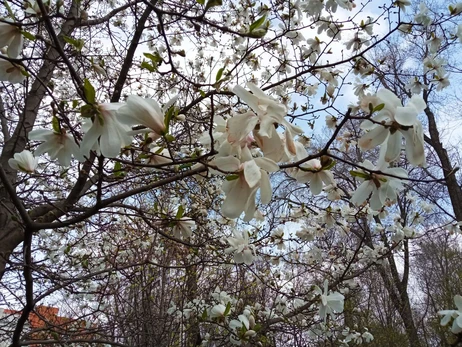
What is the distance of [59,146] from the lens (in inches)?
37.1

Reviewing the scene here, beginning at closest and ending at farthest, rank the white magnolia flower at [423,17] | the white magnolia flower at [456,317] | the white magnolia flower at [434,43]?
1. the white magnolia flower at [456,317]
2. the white magnolia flower at [423,17]
3. the white magnolia flower at [434,43]

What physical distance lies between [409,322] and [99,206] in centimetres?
607

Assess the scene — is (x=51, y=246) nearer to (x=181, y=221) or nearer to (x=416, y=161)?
(x=181, y=221)

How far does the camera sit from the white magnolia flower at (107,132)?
728 millimetres

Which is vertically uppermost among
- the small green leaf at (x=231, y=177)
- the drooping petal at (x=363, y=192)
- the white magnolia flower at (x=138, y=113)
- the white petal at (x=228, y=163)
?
the white magnolia flower at (x=138, y=113)

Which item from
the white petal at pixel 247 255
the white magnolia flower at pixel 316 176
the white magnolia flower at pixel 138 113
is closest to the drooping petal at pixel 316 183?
the white magnolia flower at pixel 316 176

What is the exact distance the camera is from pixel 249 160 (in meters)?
0.68

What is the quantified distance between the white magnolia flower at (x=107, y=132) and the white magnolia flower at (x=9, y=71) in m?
0.44

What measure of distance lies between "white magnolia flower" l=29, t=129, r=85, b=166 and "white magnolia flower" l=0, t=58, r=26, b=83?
0.21m

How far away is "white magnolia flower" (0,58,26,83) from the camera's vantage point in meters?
1.00

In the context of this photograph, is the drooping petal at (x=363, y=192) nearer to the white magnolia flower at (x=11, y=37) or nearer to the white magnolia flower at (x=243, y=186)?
the white magnolia flower at (x=243, y=186)

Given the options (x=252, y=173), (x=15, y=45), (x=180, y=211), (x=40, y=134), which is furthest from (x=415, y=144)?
(x=15, y=45)

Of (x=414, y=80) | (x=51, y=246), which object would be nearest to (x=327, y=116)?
(x=414, y=80)

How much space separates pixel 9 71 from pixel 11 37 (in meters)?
0.09
